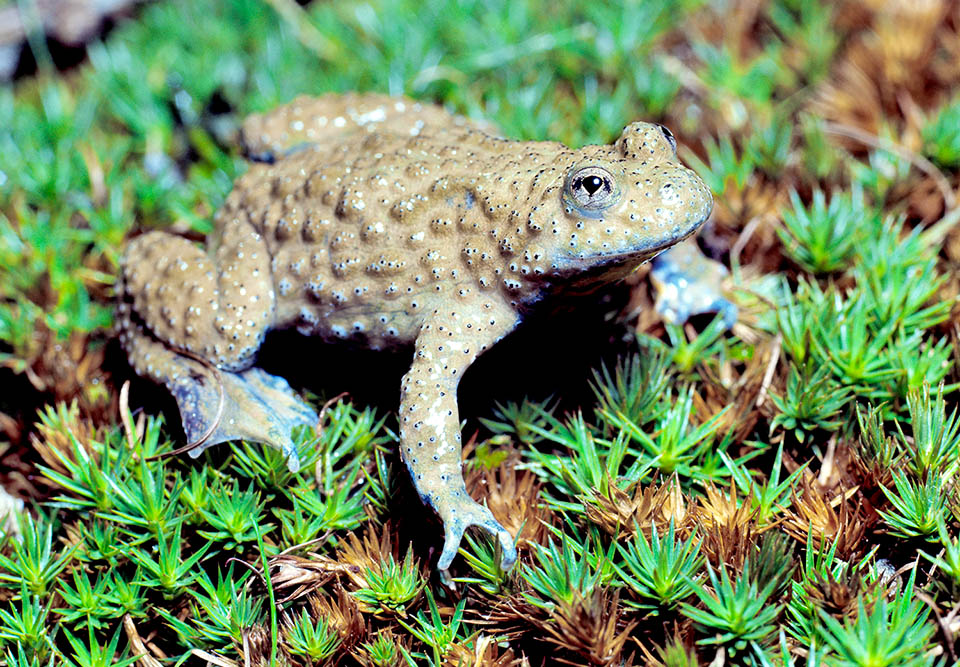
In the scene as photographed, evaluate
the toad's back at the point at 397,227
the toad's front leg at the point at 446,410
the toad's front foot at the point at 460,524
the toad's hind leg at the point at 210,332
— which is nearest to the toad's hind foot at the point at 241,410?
the toad's hind leg at the point at 210,332

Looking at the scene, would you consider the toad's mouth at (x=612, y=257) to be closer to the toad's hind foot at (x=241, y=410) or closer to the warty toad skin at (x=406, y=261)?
the warty toad skin at (x=406, y=261)

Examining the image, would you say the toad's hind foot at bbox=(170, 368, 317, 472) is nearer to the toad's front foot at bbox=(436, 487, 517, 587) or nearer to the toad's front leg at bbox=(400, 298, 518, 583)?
the toad's front leg at bbox=(400, 298, 518, 583)

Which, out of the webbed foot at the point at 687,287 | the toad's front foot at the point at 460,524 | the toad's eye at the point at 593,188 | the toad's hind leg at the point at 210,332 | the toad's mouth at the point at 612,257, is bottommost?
the toad's front foot at the point at 460,524

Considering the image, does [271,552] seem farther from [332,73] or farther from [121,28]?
[121,28]

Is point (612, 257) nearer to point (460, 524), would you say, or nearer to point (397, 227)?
point (397, 227)

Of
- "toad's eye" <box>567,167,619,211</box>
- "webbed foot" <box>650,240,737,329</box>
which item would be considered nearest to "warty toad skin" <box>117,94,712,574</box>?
"toad's eye" <box>567,167,619,211</box>

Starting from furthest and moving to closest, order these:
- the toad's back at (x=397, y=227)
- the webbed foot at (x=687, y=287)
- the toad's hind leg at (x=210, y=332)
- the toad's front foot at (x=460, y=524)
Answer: the webbed foot at (x=687, y=287) → the toad's hind leg at (x=210, y=332) → the toad's back at (x=397, y=227) → the toad's front foot at (x=460, y=524)
